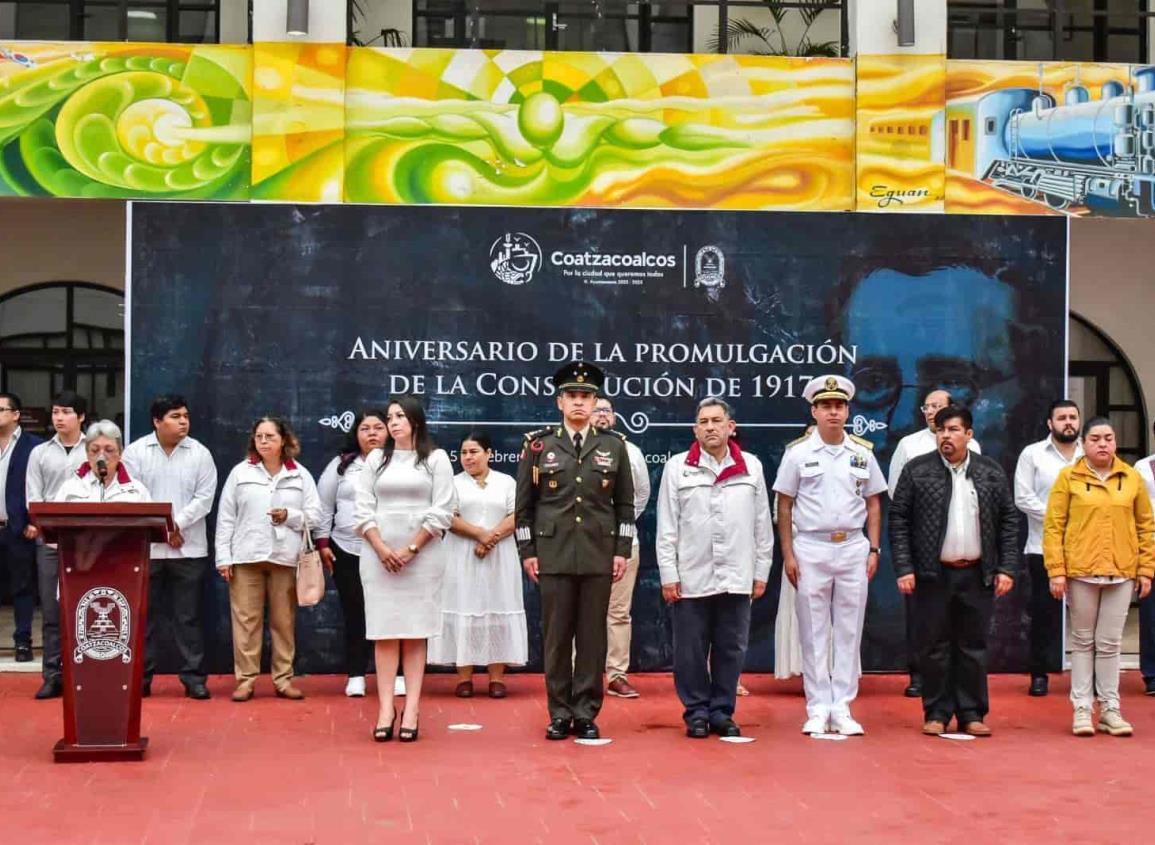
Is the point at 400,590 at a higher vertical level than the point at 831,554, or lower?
lower

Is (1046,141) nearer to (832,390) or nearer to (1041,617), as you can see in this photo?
(1041,617)

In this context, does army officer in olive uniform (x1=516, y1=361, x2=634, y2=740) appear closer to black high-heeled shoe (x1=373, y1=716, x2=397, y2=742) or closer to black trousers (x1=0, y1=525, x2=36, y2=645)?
black high-heeled shoe (x1=373, y1=716, x2=397, y2=742)

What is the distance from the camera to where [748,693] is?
11.5 metres

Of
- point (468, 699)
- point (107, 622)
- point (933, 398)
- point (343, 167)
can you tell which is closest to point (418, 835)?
point (107, 622)

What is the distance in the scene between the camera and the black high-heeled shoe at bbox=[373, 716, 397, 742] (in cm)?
948

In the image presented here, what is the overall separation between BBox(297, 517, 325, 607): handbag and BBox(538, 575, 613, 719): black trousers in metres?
1.79

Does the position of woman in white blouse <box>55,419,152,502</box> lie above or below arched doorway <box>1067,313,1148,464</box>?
below

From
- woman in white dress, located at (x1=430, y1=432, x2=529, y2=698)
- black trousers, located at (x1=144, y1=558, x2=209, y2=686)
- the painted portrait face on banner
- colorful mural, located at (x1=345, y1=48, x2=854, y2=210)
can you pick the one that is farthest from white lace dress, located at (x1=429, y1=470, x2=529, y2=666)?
colorful mural, located at (x1=345, y1=48, x2=854, y2=210)

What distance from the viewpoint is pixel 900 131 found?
13.8 metres

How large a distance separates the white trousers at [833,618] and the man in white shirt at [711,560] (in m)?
0.29

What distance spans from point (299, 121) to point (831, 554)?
5.60 m

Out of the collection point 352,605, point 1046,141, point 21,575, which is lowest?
point 352,605

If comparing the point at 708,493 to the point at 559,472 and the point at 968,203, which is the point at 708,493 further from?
the point at 968,203

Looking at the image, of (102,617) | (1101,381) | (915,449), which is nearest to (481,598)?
(915,449)
